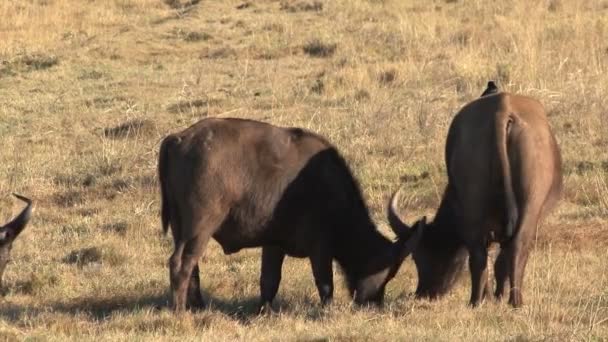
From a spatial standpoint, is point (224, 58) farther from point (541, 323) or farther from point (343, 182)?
point (541, 323)

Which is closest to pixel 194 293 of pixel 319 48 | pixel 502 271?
pixel 502 271

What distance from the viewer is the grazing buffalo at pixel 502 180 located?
8.55 m

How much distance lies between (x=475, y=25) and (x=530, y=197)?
13281 mm

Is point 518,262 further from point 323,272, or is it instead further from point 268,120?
point 268,120

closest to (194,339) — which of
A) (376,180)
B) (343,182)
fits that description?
(343,182)

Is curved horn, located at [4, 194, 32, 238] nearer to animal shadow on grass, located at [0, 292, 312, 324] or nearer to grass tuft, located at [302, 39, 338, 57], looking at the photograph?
animal shadow on grass, located at [0, 292, 312, 324]

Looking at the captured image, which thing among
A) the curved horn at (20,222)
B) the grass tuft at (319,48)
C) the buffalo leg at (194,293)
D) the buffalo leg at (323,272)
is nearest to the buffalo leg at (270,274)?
the buffalo leg at (323,272)

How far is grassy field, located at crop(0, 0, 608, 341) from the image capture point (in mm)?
8750

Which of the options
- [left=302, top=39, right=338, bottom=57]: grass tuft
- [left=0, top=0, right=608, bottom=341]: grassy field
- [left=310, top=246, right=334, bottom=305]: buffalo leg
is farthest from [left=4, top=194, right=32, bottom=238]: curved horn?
[left=302, top=39, right=338, bottom=57]: grass tuft

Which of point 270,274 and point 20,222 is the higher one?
point 20,222

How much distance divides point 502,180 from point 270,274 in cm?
210

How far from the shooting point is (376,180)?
43.9ft

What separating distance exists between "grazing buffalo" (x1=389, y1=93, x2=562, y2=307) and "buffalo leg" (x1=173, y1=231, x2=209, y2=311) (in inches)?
73.6

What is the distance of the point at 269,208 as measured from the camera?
9.38 meters
